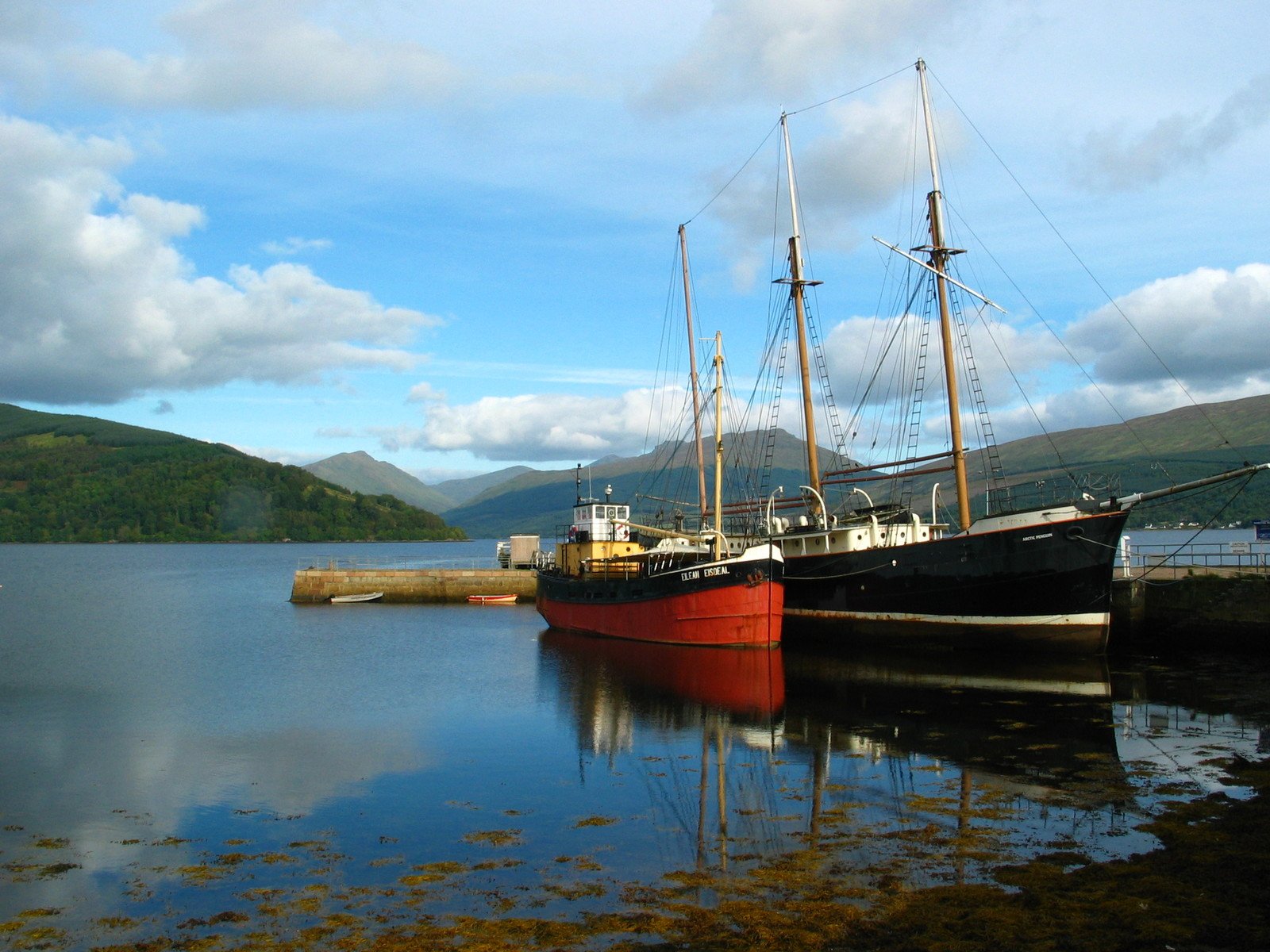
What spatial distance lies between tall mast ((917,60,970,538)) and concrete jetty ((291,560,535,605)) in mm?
34355

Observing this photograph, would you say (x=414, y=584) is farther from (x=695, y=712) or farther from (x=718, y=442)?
(x=695, y=712)

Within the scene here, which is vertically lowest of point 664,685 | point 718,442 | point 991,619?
point 664,685

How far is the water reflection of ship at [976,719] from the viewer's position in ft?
57.5

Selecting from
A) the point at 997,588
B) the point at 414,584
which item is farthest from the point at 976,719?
the point at 414,584

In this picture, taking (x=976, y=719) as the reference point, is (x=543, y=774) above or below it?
below

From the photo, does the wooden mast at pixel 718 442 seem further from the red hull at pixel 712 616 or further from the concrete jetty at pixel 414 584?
the concrete jetty at pixel 414 584

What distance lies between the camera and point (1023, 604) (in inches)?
1287

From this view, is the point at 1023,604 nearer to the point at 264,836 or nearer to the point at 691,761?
the point at 691,761

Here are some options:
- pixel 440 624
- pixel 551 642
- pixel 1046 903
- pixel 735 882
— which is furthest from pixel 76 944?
pixel 440 624

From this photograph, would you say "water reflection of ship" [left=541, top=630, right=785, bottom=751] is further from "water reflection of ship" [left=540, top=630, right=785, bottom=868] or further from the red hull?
the red hull

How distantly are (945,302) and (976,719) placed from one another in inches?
824

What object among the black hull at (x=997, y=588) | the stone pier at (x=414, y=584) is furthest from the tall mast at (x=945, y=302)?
the stone pier at (x=414, y=584)

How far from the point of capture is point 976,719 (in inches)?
908

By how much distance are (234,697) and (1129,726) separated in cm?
2517
